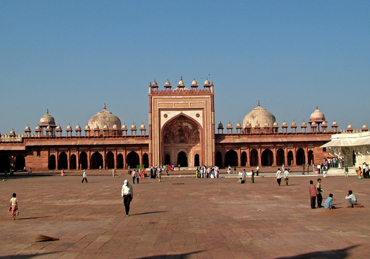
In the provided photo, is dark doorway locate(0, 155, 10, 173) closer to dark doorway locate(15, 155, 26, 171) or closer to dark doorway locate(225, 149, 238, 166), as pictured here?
dark doorway locate(15, 155, 26, 171)

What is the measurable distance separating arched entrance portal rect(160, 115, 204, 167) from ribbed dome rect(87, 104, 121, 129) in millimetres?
10504

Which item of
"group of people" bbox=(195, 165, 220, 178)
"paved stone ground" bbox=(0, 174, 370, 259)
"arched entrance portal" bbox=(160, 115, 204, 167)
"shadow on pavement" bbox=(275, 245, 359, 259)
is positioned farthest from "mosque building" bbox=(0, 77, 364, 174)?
"shadow on pavement" bbox=(275, 245, 359, 259)

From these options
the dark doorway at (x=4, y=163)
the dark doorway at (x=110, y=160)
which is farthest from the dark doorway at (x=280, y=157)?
the dark doorway at (x=4, y=163)

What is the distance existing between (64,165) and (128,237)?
4247 centimetres

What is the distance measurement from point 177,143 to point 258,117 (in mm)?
12906

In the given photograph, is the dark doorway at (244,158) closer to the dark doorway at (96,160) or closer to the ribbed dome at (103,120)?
the dark doorway at (96,160)

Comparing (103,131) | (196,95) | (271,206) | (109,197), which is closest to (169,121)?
(196,95)

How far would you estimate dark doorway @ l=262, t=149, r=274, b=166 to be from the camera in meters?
47.4

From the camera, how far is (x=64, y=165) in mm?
48312

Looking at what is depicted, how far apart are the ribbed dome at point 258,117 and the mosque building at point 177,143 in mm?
4287

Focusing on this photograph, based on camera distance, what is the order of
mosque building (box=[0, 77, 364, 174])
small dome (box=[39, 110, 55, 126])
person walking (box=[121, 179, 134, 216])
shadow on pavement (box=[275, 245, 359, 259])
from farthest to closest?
small dome (box=[39, 110, 55, 126]), mosque building (box=[0, 77, 364, 174]), person walking (box=[121, 179, 134, 216]), shadow on pavement (box=[275, 245, 359, 259])

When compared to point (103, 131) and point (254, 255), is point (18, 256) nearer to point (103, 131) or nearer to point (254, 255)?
point (254, 255)

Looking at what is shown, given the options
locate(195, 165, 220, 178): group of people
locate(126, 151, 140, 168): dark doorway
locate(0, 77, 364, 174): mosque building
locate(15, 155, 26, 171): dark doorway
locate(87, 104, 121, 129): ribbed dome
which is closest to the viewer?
locate(195, 165, 220, 178): group of people

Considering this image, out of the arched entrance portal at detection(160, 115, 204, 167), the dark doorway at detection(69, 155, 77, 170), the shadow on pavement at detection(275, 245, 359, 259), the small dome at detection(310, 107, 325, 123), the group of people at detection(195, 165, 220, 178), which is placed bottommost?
the shadow on pavement at detection(275, 245, 359, 259)
